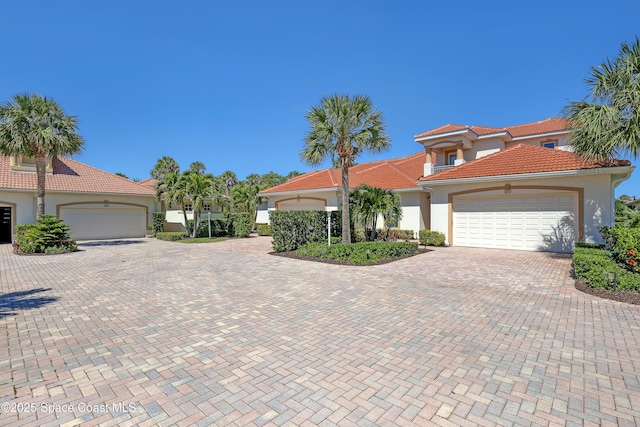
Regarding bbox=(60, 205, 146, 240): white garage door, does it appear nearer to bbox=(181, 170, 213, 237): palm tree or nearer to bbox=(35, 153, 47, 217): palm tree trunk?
bbox=(35, 153, 47, 217): palm tree trunk

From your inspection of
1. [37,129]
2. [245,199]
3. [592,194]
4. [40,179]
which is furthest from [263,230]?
[592,194]

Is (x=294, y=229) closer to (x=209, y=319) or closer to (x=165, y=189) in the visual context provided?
(x=209, y=319)

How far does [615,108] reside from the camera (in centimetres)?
905

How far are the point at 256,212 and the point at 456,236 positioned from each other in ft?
60.6

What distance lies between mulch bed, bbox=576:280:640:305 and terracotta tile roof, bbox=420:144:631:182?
24.0ft

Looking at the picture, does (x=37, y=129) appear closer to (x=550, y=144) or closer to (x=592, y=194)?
(x=592, y=194)

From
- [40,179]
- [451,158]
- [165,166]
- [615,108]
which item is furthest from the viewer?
[165,166]

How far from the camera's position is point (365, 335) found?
16.0 ft

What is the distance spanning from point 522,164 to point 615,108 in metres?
5.62

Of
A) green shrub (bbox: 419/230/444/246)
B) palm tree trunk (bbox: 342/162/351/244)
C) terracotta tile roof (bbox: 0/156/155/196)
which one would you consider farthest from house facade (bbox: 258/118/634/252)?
terracotta tile roof (bbox: 0/156/155/196)

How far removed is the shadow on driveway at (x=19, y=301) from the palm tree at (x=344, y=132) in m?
9.94

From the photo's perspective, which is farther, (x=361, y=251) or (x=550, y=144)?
(x=550, y=144)

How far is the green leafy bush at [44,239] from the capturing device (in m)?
15.0

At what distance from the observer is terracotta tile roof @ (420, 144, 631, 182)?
1296 cm
